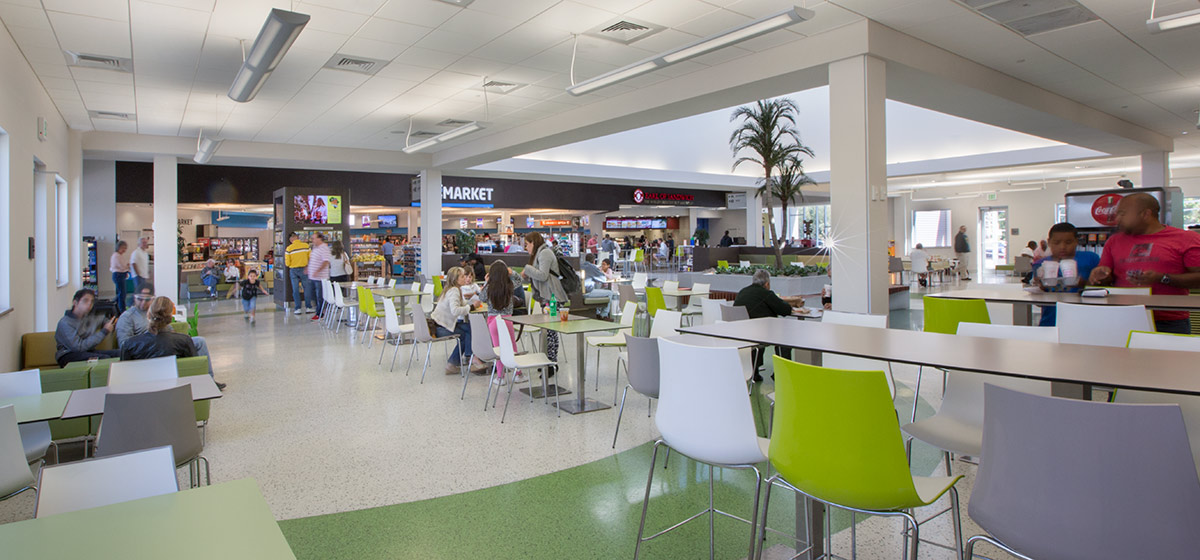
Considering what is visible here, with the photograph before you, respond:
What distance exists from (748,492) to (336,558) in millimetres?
1969

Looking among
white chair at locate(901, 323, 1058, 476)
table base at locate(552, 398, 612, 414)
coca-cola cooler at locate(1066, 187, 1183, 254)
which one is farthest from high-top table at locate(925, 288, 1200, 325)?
coca-cola cooler at locate(1066, 187, 1183, 254)

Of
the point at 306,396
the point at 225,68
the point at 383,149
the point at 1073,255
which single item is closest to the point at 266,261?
the point at 383,149

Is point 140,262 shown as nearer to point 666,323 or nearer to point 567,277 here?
point 567,277

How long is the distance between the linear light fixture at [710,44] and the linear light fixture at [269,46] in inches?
99.0

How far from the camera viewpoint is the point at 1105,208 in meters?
9.42

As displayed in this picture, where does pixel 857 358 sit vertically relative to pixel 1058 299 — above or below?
below

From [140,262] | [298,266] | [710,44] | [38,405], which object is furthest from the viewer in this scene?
[298,266]

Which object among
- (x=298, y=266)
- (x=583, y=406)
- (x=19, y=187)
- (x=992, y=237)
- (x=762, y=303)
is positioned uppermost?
(x=992, y=237)

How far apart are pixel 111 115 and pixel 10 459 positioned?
8346mm

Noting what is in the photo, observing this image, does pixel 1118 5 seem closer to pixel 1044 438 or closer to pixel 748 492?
pixel 748 492

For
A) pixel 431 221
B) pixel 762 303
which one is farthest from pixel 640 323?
pixel 431 221

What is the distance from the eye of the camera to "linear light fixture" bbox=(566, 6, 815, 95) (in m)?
4.29

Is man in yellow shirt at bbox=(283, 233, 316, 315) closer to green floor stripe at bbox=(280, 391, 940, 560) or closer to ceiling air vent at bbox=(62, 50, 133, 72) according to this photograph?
ceiling air vent at bbox=(62, 50, 133, 72)

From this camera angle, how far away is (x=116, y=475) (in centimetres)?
172
